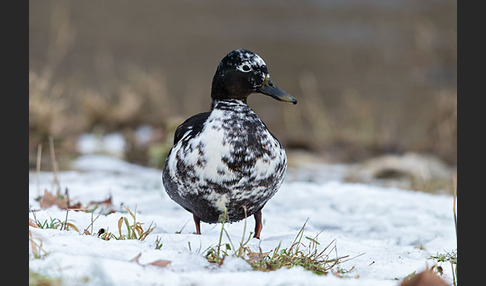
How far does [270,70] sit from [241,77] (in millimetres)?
11698

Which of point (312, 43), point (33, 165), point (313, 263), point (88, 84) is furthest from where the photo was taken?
point (312, 43)

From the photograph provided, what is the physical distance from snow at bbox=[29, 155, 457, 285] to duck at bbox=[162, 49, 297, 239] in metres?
0.23

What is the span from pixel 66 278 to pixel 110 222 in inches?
57.7

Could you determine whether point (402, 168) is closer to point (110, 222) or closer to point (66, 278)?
point (110, 222)

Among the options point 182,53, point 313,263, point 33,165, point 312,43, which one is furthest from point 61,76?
point 313,263

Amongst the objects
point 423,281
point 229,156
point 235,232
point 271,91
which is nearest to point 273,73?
point 235,232

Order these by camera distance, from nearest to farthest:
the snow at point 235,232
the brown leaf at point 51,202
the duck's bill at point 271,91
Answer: the snow at point 235,232 < the duck's bill at point 271,91 < the brown leaf at point 51,202

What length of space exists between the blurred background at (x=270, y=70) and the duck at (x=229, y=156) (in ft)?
11.0

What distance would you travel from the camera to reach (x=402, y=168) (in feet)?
27.4

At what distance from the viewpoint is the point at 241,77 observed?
12.5 ft

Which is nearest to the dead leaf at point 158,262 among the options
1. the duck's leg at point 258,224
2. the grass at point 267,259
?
the grass at point 267,259

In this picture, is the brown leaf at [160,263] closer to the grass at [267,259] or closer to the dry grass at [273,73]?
the grass at [267,259]

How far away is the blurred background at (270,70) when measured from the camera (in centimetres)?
912

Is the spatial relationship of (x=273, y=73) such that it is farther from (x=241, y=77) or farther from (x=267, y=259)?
(x=267, y=259)
